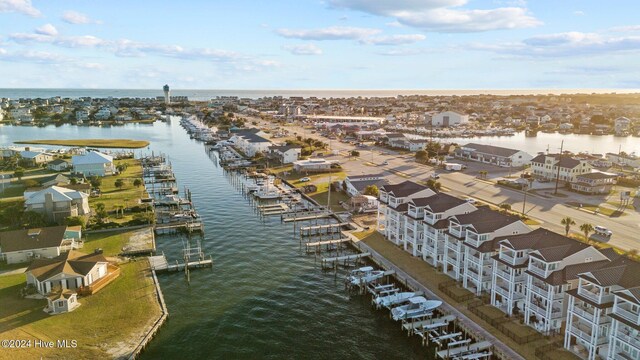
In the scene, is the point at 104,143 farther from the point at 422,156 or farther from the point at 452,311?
Result: the point at 452,311

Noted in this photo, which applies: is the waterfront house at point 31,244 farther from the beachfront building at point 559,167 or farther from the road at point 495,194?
the beachfront building at point 559,167

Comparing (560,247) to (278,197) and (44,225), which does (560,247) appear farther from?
(44,225)

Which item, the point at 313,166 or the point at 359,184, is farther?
the point at 313,166

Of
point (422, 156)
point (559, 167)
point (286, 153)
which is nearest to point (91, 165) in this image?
point (286, 153)

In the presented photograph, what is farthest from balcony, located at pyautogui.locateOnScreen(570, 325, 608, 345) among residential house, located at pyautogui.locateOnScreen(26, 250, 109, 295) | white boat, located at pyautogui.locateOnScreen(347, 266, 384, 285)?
residential house, located at pyautogui.locateOnScreen(26, 250, 109, 295)

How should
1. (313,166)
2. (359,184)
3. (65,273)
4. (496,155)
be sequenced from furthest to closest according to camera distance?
(496,155)
(313,166)
(359,184)
(65,273)
